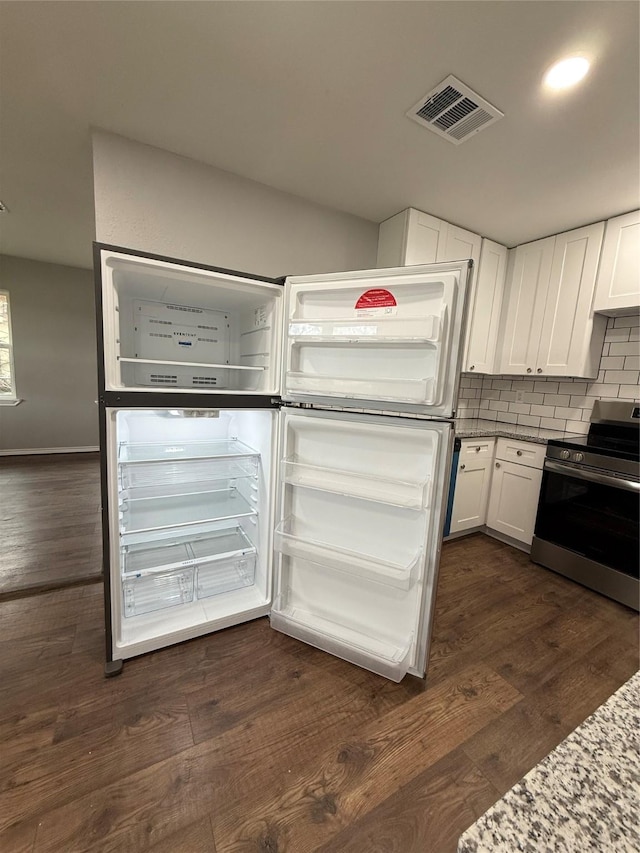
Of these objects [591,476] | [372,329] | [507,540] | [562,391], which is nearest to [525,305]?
[562,391]

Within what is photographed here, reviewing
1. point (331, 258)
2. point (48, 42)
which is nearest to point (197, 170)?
point (48, 42)

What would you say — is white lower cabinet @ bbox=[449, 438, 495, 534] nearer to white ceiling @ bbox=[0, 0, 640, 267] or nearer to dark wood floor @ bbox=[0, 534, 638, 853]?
dark wood floor @ bbox=[0, 534, 638, 853]

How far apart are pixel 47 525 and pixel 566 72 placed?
403 cm

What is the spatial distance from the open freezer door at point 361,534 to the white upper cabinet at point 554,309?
194 cm

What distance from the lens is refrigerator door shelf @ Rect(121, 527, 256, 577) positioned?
6.01ft

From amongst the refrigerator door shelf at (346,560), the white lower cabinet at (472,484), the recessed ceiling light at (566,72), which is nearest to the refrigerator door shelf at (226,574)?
the refrigerator door shelf at (346,560)

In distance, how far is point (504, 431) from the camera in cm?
298

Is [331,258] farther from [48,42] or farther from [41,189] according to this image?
[41,189]

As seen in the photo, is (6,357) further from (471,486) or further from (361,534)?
(471,486)

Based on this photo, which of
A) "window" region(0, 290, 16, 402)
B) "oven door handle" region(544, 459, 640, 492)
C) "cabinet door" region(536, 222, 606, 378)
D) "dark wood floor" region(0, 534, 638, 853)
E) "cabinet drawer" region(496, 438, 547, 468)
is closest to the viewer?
"dark wood floor" region(0, 534, 638, 853)

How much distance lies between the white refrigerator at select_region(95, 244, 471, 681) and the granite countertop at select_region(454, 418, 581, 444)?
1244mm

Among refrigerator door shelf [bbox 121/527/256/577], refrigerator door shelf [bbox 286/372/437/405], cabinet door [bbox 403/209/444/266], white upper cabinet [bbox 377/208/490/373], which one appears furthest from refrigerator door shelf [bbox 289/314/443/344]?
refrigerator door shelf [bbox 121/527/256/577]

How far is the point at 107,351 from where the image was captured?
133 cm

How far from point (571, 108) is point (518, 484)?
2.30 m
